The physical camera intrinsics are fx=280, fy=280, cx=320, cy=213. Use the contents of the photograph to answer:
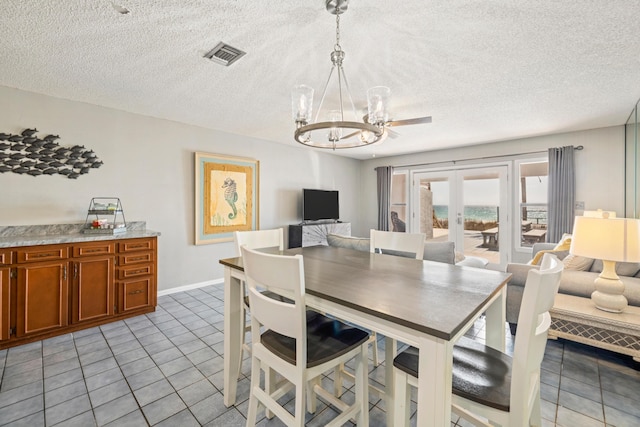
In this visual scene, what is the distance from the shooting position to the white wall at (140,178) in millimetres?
2859

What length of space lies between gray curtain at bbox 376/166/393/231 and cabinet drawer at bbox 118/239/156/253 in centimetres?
455

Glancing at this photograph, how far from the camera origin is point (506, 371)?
3.72 feet

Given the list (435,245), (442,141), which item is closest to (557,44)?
(435,245)

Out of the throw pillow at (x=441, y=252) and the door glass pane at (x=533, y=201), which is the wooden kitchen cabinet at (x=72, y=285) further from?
the door glass pane at (x=533, y=201)

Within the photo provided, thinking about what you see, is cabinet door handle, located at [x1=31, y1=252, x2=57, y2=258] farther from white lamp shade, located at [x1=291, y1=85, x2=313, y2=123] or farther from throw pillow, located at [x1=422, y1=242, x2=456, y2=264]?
throw pillow, located at [x1=422, y1=242, x2=456, y2=264]

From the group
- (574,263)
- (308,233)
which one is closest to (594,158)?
(574,263)

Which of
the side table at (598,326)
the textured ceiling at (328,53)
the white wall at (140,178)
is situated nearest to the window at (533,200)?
the textured ceiling at (328,53)

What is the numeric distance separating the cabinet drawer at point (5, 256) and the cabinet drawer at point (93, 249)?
1.37ft

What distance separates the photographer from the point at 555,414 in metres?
1.65

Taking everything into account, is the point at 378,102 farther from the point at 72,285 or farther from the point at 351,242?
the point at 72,285

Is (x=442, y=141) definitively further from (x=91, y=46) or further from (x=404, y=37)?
(x=91, y=46)

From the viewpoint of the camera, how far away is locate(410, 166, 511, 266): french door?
16.5ft

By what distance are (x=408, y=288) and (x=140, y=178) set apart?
3.62 metres

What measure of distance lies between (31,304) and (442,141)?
5654mm
